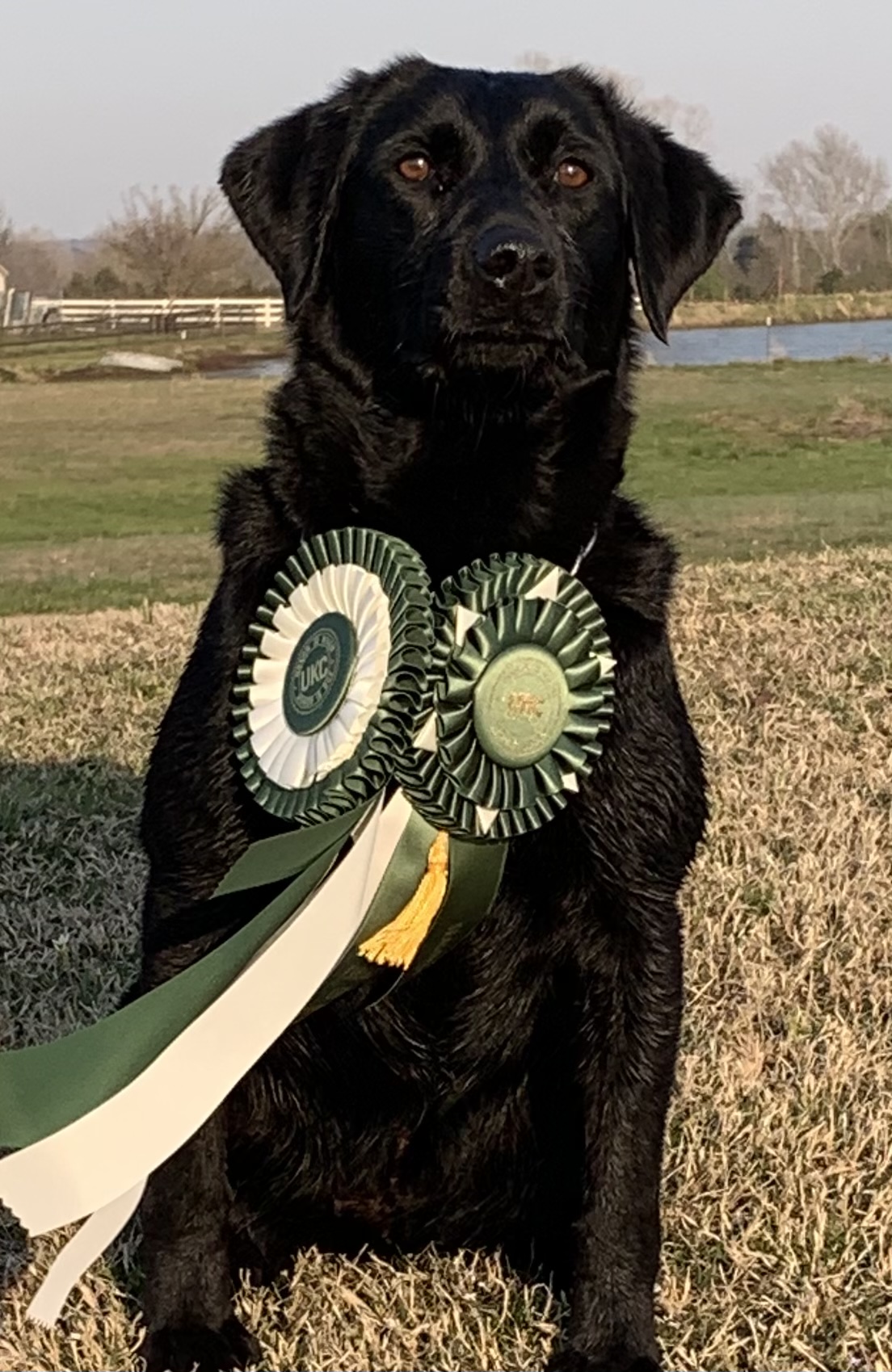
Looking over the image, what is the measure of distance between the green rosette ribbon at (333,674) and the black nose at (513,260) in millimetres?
426

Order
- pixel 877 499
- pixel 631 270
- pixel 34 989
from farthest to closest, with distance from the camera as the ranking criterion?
pixel 877 499 < pixel 34 989 < pixel 631 270

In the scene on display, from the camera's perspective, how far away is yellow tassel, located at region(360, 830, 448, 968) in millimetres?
2553

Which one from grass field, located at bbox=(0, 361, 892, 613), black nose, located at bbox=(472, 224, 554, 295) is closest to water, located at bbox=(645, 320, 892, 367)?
grass field, located at bbox=(0, 361, 892, 613)

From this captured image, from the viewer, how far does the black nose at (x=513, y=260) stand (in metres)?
2.62

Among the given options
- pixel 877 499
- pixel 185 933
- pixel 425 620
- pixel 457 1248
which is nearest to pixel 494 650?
pixel 425 620

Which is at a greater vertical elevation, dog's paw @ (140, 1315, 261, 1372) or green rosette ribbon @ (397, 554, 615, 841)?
green rosette ribbon @ (397, 554, 615, 841)

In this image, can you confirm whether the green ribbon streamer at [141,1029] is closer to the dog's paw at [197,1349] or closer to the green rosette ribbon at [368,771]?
the green rosette ribbon at [368,771]

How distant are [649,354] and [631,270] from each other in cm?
18

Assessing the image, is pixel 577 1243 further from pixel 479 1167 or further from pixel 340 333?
pixel 340 333

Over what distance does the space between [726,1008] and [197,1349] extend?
1.57m

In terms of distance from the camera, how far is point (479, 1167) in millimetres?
2764

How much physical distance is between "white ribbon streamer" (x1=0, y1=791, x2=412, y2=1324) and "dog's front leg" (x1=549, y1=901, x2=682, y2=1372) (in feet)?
1.46

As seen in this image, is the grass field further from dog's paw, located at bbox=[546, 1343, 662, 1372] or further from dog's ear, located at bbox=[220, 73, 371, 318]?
dog's paw, located at bbox=[546, 1343, 662, 1372]

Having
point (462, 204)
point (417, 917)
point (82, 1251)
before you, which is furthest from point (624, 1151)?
point (462, 204)
